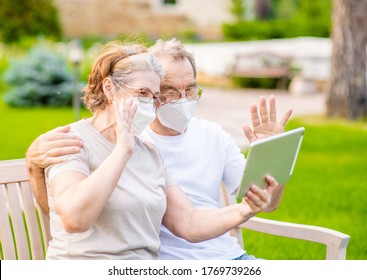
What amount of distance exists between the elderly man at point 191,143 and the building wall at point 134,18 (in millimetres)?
24938

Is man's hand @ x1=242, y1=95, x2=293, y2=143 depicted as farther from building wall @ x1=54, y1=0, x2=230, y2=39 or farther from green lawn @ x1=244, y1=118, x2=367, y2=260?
building wall @ x1=54, y1=0, x2=230, y2=39

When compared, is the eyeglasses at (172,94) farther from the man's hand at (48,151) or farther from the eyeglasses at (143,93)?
the man's hand at (48,151)

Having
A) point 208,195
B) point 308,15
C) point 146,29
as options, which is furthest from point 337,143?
point 146,29

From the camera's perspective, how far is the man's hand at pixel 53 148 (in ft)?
9.40

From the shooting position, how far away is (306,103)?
15383mm

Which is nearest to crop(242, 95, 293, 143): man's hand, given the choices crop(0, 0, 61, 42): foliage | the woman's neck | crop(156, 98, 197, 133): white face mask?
crop(156, 98, 197, 133): white face mask

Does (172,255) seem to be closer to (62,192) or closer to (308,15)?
(62,192)

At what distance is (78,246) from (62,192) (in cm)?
26

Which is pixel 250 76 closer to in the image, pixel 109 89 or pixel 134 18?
pixel 134 18

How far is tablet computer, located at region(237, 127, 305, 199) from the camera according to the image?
268 centimetres

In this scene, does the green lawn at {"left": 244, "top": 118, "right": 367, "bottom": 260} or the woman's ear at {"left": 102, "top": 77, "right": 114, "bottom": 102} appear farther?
the green lawn at {"left": 244, "top": 118, "right": 367, "bottom": 260}

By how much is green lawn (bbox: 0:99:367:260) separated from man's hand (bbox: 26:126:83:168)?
297cm

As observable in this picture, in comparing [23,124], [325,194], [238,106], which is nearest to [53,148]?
[325,194]

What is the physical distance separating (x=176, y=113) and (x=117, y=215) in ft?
2.12
